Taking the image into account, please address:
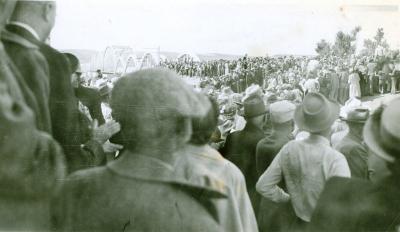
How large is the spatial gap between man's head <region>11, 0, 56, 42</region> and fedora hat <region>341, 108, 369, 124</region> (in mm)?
1875

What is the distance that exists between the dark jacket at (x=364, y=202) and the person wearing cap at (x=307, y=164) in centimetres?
5

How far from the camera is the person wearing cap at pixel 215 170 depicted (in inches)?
126

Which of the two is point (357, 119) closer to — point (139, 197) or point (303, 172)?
point (303, 172)

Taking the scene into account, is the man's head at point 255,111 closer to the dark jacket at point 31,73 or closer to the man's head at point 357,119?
the man's head at point 357,119

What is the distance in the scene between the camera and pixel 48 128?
3227 mm

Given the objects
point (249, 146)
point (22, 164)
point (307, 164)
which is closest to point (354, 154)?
point (307, 164)

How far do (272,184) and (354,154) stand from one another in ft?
1.74

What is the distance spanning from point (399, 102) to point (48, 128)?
2.12 m

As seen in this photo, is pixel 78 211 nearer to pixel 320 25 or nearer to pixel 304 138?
pixel 304 138

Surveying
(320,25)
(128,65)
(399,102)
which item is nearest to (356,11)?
(320,25)

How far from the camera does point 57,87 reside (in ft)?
10.6

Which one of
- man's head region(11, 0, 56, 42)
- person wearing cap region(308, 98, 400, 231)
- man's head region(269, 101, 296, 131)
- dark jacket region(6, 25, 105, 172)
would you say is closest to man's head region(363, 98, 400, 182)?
person wearing cap region(308, 98, 400, 231)

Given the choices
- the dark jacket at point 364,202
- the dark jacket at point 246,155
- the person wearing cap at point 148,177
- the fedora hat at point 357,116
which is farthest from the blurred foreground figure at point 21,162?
the fedora hat at point 357,116

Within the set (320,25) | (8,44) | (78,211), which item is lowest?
(78,211)
